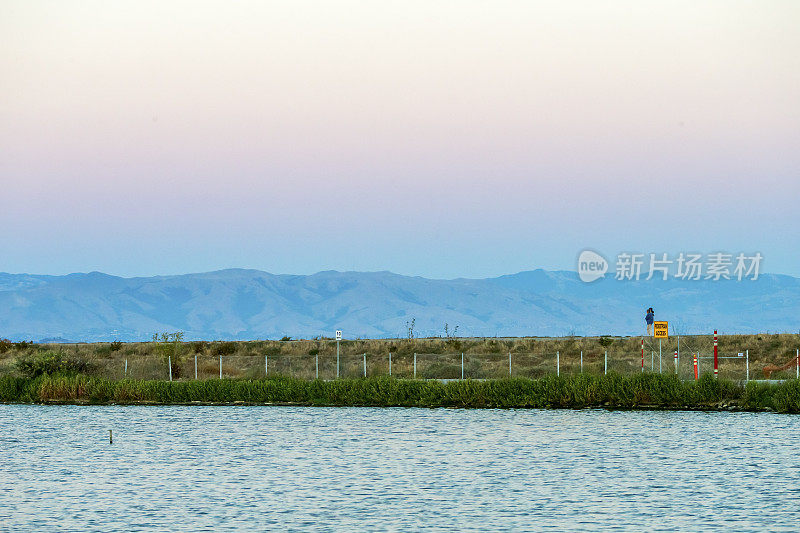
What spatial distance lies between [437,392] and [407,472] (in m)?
21.1

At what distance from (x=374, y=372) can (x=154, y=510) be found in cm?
3983

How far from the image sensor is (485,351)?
87938mm

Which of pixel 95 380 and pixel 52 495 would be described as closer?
pixel 52 495

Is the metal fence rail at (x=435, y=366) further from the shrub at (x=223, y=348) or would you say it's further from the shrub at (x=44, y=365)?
the shrub at (x=223, y=348)

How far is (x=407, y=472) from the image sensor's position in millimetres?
32062

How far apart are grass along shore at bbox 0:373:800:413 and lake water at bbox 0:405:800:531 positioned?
59.8 inches

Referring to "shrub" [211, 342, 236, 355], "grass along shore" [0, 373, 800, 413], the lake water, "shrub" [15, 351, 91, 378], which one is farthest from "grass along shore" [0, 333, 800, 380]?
the lake water

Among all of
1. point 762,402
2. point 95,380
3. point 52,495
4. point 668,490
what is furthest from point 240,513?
point 95,380

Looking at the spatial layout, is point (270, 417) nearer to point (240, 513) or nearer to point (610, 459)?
point (610, 459)

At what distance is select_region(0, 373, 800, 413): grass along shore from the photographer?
4878cm

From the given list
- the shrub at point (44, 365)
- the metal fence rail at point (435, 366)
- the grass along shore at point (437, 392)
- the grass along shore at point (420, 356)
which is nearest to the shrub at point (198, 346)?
the grass along shore at point (420, 356)

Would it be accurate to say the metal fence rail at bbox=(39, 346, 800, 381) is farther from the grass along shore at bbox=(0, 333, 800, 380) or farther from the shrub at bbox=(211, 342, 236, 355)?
the shrub at bbox=(211, 342, 236, 355)

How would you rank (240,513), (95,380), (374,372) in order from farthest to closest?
(374,372) < (95,380) < (240,513)

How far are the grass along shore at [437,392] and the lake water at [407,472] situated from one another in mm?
1519
